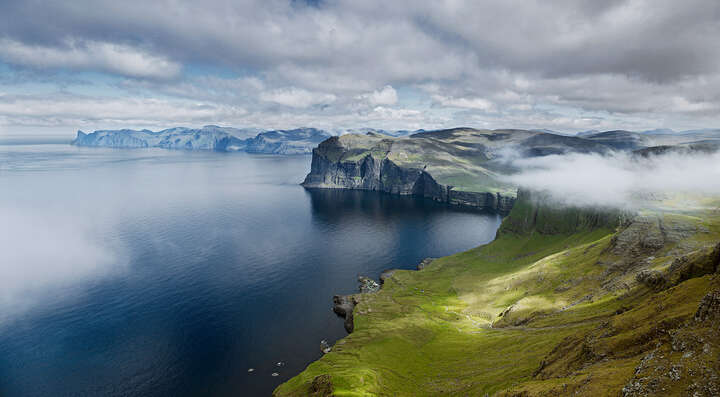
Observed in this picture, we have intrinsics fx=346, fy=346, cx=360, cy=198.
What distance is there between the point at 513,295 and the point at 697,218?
3133 inches

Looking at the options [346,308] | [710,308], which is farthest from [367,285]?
[710,308]

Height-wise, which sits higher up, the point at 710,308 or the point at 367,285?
the point at 710,308

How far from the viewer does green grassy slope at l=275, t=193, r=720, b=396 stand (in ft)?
159

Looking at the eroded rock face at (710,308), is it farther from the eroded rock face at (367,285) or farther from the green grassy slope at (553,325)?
the eroded rock face at (367,285)

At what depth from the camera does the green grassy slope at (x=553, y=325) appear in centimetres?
4838

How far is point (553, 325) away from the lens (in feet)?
336

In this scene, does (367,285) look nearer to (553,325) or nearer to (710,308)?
(553,325)

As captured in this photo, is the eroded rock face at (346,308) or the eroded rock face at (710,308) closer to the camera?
the eroded rock face at (710,308)

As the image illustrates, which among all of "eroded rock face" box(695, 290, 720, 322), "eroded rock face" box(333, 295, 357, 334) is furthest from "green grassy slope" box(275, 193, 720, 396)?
"eroded rock face" box(333, 295, 357, 334)

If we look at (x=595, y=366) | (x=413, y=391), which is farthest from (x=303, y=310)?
(x=595, y=366)

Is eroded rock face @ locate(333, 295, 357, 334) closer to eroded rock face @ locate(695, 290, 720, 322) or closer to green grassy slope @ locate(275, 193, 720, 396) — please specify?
green grassy slope @ locate(275, 193, 720, 396)

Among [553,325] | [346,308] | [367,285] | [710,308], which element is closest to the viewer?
[710,308]

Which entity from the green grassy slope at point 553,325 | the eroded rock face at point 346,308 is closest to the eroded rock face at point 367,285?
the green grassy slope at point 553,325

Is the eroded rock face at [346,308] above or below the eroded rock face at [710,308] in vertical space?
below
